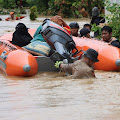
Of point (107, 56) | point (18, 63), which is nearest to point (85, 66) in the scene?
point (107, 56)

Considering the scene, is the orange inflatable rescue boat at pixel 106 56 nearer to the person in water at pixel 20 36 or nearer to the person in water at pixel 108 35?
the person in water at pixel 108 35

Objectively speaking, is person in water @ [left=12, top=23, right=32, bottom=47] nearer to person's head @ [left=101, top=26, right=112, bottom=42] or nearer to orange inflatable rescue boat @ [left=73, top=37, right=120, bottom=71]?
orange inflatable rescue boat @ [left=73, top=37, right=120, bottom=71]

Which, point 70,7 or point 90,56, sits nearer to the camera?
point 90,56

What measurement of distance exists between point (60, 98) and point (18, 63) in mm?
2600

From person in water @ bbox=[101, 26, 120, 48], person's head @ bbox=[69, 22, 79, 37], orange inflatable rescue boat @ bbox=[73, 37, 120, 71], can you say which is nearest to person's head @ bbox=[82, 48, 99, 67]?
orange inflatable rescue boat @ bbox=[73, 37, 120, 71]

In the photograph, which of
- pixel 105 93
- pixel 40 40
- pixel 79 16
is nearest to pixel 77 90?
pixel 105 93

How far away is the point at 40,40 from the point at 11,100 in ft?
12.7

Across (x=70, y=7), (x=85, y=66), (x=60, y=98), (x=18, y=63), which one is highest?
(x=85, y=66)

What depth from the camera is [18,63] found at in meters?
7.68

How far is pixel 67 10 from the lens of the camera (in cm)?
3222

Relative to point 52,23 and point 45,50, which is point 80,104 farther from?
point 52,23

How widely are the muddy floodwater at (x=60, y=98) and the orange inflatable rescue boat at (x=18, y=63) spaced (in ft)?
0.77

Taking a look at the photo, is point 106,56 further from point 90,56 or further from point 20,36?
point 20,36

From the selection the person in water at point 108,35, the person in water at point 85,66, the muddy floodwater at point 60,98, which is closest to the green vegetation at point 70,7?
the person in water at point 108,35
